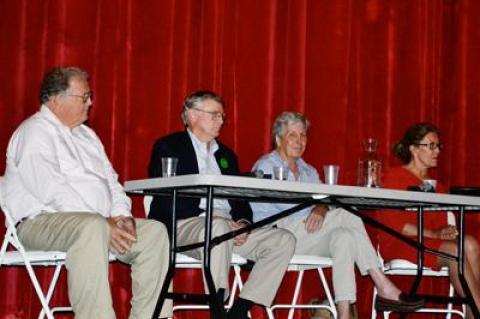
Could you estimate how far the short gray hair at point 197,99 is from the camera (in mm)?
4383

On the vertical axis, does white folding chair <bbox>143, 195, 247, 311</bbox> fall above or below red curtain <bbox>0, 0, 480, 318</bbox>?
below

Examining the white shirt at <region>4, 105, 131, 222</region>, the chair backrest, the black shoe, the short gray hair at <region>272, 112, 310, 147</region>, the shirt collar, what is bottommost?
the black shoe

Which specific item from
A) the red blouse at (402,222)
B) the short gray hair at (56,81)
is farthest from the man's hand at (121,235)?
the red blouse at (402,222)

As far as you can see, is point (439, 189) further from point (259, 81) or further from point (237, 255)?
point (237, 255)

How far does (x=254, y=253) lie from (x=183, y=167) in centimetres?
55

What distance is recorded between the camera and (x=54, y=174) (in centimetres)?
364

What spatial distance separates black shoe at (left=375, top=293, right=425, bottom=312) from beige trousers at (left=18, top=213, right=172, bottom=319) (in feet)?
3.51

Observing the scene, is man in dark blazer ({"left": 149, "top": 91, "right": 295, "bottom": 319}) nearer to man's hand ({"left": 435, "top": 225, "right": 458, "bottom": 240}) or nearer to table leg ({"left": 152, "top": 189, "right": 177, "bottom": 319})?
table leg ({"left": 152, "top": 189, "right": 177, "bottom": 319})

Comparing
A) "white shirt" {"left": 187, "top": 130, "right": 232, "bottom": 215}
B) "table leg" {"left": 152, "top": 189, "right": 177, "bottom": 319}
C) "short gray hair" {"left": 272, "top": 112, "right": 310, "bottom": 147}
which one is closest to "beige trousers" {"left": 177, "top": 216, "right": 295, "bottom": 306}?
"white shirt" {"left": 187, "top": 130, "right": 232, "bottom": 215}

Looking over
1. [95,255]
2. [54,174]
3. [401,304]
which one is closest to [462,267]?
[401,304]

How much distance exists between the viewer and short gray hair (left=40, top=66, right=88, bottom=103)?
386 centimetres

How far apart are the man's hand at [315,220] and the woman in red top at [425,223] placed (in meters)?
0.45

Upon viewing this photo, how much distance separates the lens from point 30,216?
3.64 metres

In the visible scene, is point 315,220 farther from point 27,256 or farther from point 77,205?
point 27,256
